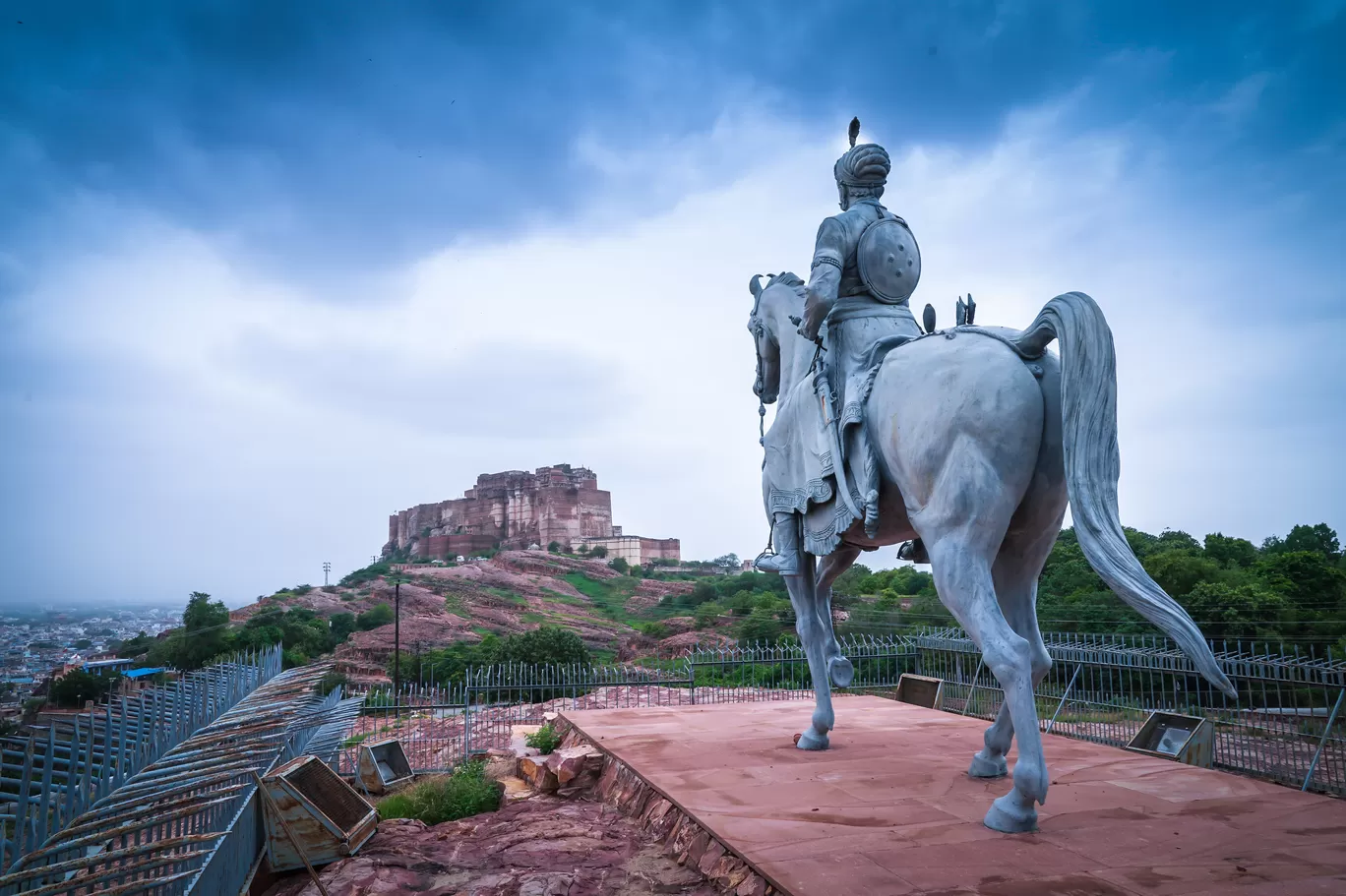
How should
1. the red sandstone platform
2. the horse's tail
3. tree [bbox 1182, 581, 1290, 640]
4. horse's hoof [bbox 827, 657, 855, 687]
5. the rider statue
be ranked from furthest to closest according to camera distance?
1. tree [bbox 1182, 581, 1290, 640]
2. horse's hoof [bbox 827, 657, 855, 687]
3. the rider statue
4. the horse's tail
5. the red sandstone platform

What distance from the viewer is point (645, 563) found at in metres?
87.1

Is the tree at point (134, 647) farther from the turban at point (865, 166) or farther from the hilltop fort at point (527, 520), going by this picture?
the hilltop fort at point (527, 520)

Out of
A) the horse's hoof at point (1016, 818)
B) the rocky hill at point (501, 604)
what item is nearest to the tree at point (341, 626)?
the rocky hill at point (501, 604)

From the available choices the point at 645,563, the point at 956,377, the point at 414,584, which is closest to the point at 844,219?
the point at 956,377

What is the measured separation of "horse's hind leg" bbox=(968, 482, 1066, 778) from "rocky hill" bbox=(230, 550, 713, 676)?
33.3 m

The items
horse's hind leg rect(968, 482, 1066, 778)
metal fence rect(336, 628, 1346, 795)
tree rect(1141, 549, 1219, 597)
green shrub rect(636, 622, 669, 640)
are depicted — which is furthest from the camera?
green shrub rect(636, 622, 669, 640)

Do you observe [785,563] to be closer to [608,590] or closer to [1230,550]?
[1230,550]

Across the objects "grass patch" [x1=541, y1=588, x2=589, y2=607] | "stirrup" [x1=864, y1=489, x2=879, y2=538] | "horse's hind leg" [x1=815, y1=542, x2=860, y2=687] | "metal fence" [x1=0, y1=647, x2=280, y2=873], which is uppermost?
"stirrup" [x1=864, y1=489, x2=879, y2=538]

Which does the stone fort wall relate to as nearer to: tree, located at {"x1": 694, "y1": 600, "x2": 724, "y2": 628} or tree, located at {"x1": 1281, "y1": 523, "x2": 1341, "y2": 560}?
tree, located at {"x1": 694, "y1": 600, "x2": 724, "y2": 628}

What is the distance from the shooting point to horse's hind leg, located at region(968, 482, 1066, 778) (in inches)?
147

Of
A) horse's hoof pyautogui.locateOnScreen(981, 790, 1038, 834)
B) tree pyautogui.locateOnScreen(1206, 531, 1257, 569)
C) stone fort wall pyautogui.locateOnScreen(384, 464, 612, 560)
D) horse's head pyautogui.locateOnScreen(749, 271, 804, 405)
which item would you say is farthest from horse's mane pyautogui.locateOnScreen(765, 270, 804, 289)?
stone fort wall pyautogui.locateOnScreen(384, 464, 612, 560)

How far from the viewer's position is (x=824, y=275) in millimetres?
4570

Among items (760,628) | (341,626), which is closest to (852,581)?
(760,628)

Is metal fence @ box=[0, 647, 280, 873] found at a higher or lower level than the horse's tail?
lower
